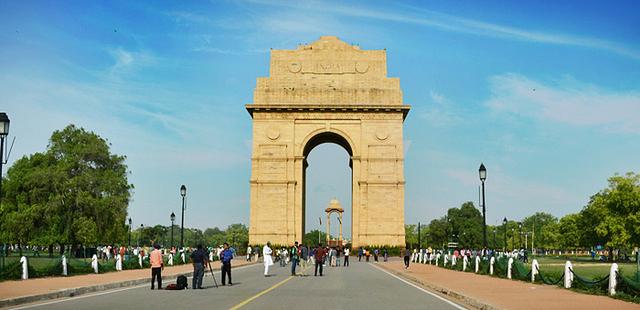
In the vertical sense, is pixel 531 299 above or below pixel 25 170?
below

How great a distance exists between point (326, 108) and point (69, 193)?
24047 millimetres

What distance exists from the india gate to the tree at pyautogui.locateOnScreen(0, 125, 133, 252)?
12.9 meters

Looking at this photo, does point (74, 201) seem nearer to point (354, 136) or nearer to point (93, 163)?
point (93, 163)

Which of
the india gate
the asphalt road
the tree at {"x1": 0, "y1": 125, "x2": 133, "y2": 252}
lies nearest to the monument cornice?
the india gate

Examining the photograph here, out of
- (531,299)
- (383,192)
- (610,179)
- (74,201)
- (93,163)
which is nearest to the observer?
(531,299)

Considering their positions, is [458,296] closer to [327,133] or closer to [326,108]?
[326,108]

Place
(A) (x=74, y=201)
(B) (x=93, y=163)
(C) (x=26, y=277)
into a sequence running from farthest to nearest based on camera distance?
(B) (x=93, y=163) → (A) (x=74, y=201) → (C) (x=26, y=277)

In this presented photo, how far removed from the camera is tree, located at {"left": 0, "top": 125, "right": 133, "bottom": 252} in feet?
183

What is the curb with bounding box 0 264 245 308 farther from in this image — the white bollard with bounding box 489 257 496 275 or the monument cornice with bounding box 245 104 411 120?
the monument cornice with bounding box 245 104 411 120

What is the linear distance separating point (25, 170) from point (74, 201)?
6678 mm

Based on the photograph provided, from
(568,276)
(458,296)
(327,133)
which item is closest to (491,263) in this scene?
(568,276)

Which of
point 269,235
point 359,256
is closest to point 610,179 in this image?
point 359,256

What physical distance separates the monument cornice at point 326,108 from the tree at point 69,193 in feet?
46.4

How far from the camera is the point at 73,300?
17266 mm
